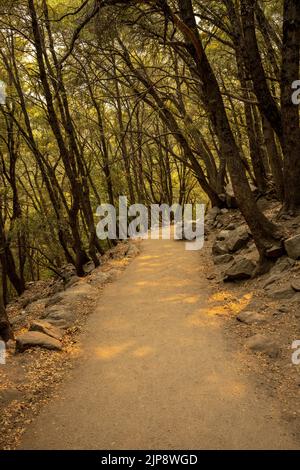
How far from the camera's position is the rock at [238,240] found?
1006 cm

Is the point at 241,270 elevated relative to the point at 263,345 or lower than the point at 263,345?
elevated

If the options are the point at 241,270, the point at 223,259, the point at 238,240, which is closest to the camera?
the point at 241,270

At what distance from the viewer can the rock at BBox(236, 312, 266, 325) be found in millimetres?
6481

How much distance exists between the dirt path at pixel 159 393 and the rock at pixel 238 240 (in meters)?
2.41

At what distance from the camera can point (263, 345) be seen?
5664 millimetres

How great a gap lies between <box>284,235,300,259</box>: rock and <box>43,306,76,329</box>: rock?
4.71 meters

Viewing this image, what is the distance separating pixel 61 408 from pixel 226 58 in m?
15.6

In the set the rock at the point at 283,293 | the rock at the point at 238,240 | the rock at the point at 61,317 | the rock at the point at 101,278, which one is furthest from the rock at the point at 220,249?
the rock at the point at 61,317

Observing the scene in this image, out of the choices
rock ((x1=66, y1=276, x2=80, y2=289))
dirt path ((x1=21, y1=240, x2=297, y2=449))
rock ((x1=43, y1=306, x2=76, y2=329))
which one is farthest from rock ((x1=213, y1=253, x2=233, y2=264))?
rock ((x1=66, y1=276, x2=80, y2=289))

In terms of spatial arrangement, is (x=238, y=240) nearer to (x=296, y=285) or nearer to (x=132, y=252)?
(x=296, y=285)

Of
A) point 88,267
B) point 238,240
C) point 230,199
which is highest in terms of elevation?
point 230,199

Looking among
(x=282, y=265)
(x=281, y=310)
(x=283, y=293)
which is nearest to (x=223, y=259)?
(x=282, y=265)

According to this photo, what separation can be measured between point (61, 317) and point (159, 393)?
3590 mm
